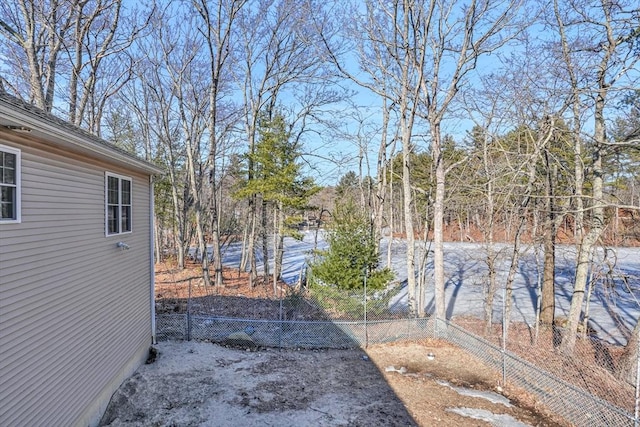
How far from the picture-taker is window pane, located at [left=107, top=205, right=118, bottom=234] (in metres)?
5.72

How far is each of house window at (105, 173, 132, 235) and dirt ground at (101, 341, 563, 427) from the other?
2598mm

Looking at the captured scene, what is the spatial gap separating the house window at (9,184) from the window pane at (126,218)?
279 centimetres

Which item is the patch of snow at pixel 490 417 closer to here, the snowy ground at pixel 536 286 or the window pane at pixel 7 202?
the snowy ground at pixel 536 286

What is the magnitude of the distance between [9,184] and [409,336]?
8.18 m

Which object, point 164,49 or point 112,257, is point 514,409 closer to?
point 112,257

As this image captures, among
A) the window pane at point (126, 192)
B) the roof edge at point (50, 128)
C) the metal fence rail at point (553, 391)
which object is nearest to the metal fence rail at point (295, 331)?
the metal fence rail at point (553, 391)

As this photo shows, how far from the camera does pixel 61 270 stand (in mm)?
4289

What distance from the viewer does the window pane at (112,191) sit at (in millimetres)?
5715

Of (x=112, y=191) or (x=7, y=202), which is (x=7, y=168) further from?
(x=112, y=191)

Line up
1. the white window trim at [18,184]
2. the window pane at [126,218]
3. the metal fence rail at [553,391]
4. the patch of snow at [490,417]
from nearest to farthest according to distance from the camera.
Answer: the white window trim at [18,184] < the metal fence rail at [553,391] < the patch of snow at [490,417] < the window pane at [126,218]

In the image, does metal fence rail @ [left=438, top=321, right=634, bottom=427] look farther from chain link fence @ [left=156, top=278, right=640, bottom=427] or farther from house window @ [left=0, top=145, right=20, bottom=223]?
house window @ [left=0, top=145, right=20, bottom=223]

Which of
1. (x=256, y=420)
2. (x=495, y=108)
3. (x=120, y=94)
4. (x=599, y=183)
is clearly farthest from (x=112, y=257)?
(x=120, y=94)

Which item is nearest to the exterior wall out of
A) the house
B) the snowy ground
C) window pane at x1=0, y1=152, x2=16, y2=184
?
the house

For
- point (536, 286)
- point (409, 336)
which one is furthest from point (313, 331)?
point (536, 286)
